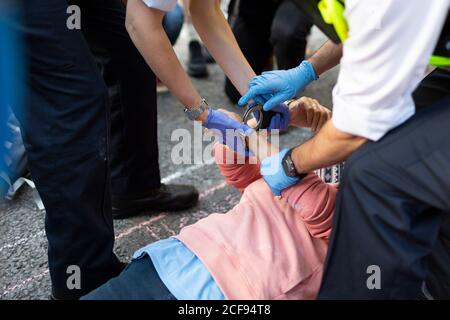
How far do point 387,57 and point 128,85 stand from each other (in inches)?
40.4

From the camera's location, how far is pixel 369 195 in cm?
109

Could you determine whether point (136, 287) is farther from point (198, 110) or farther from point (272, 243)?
point (198, 110)

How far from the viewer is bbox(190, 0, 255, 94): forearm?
5.42 feet

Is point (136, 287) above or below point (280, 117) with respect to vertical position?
below

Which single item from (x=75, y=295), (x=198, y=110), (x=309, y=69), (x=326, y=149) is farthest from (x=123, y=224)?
(x=326, y=149)

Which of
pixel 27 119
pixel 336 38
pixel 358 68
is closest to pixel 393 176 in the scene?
pixel 358 68

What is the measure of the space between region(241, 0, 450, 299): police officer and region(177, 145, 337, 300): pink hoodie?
9 centimetres

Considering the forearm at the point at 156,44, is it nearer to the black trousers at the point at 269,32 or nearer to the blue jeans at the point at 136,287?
the blue jeans at the point at 136,287

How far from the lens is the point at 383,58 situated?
0.97 metres

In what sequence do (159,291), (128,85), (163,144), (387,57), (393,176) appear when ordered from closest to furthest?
(387,57) < (393,176) < (159,291) < (128,85) < (163,144)

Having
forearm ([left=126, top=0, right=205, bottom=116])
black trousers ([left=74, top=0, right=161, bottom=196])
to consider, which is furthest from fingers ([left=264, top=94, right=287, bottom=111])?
black trousers ([left=74, top=0, right=161, bottom=196])

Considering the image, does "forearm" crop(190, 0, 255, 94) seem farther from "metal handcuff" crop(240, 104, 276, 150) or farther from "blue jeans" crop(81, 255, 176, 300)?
"blue jeans" crop(81, 255, 176, 300)

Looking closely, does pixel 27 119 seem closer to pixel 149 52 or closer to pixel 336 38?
pixel 149 52

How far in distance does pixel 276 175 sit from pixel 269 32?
67.4 inches
